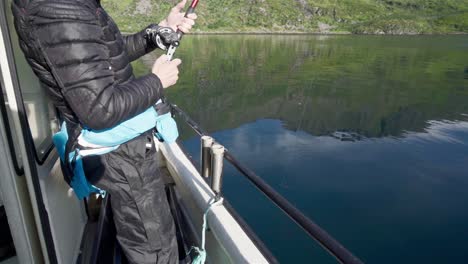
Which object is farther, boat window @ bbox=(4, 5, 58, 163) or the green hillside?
the green hillside

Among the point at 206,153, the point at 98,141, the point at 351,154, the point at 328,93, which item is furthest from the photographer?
the point at 328,93

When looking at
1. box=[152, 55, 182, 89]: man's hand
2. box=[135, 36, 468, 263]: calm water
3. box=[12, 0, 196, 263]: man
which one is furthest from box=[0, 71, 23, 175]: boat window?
box=[135, 36, 468, 263]: calm water

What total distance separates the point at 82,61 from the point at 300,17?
12115 centimetres

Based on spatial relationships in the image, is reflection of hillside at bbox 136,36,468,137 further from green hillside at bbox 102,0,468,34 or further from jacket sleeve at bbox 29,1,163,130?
green hillside at bbox 102,0,468,34

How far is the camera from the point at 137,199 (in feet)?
6.75

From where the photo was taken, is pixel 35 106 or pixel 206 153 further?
pixel 206 153

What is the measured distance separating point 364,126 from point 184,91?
15767 mm

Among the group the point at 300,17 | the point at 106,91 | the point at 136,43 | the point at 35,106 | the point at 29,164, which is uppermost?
the point at 300,17

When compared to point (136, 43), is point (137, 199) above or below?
below

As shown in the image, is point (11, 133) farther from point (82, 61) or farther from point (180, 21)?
point (180, 21)

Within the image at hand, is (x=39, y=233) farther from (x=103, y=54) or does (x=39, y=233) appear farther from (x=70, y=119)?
(x=103, y=54)

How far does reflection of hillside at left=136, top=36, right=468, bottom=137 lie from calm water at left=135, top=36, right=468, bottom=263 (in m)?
0.12

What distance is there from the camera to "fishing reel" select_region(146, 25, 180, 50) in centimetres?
237

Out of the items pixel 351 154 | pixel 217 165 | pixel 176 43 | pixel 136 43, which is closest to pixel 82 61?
pixel 176 43
